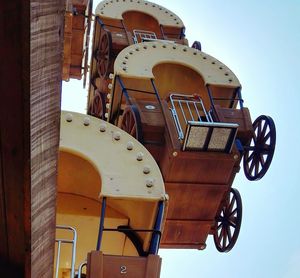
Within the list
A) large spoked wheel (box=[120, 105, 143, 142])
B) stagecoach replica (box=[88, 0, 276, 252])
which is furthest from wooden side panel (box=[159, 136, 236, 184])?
large spoked wheel (box=[120, 105, 143, 142])

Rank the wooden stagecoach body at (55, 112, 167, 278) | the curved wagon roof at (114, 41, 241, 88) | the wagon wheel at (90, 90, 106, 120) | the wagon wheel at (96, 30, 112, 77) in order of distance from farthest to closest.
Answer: the wagon wheel at (90, 90, 106, 120), the wagon wheel at (96, 30, 112, 77), the curved wagon roof at (114, 41, 241, 88), the wooden stagecoach body at (55, 112, 167, 278)

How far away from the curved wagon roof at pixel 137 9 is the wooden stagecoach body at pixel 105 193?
867 cm

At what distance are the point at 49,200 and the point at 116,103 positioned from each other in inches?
341

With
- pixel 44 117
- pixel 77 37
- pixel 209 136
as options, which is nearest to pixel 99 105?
pixel 77 37

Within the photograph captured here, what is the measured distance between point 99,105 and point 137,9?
389 cm

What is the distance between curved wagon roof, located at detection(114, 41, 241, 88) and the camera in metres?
10.8

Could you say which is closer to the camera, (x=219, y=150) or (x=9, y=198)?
(x=9, y=198)

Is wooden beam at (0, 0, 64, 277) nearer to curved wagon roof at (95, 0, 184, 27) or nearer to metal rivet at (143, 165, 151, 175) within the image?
metal rivet at (143, 165, 151, 175)

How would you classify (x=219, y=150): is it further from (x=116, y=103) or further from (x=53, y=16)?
(x=53, y=16)

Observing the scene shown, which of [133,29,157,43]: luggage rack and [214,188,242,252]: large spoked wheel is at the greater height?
[133,29,157,43]: luggage rack

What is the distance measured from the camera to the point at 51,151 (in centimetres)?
235

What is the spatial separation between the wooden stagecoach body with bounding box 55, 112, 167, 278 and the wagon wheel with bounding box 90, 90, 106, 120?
6699 mm

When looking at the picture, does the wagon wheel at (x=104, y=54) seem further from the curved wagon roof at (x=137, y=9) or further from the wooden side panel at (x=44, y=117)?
the wooden side panel at (x=44, y=117)

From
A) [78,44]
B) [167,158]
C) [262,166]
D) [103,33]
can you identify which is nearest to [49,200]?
[167,158]
